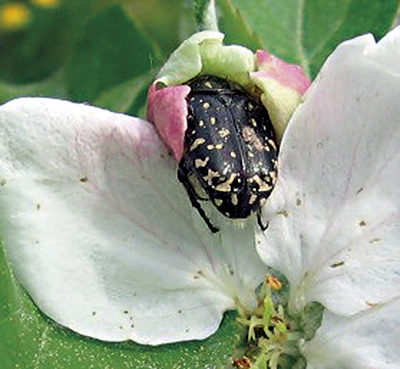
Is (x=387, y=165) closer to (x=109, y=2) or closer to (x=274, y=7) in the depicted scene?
(x=274, y=7)

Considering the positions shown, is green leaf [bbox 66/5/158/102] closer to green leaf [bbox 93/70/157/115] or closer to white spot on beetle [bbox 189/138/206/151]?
green leaf [bbox 93/70/157/115]

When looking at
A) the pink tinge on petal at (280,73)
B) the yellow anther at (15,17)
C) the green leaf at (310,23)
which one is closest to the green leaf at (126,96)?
the green leaf at (310,23)

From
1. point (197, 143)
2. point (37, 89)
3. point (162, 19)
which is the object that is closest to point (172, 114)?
point (197, 143)

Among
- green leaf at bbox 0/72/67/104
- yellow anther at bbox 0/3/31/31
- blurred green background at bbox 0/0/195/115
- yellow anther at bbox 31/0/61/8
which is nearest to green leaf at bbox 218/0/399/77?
blurred green background at bbox 0/0/195/115

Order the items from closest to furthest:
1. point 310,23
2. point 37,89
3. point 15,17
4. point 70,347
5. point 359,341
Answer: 1. point 70,347
2. point 359,341
3. point 310,23
4. point 37,89
5. point 15,17

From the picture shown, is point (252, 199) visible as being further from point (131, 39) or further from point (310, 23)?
point (131, 39)

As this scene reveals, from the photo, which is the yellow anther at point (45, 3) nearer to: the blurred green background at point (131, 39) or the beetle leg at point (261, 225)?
the blurred green background at point (131, 39)
